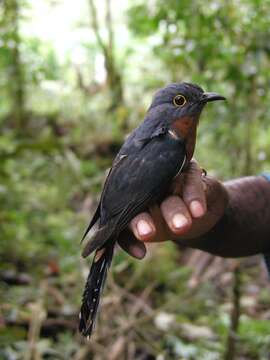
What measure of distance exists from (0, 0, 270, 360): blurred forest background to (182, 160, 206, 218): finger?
4.63 ft

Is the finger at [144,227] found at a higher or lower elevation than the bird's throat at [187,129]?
lower

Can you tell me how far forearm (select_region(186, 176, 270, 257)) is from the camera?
8.32 feet

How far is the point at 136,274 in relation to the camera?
188 inches

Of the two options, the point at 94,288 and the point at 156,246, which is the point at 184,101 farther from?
the point at 156,246

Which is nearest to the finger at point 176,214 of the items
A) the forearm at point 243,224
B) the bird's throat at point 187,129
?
the bird's throat at point 187,129

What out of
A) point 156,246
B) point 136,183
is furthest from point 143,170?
point 156,246

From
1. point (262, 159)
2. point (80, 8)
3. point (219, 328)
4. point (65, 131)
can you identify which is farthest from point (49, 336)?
point (80, 8)

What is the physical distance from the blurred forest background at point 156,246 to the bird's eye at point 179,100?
1.39 meters

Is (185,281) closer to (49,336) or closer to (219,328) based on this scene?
(219,328)

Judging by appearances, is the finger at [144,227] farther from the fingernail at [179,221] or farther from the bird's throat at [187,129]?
the bird's throat at [187,129]

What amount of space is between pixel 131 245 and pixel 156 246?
315 centimetres

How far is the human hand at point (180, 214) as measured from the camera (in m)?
1.78

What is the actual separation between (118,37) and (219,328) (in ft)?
23.8

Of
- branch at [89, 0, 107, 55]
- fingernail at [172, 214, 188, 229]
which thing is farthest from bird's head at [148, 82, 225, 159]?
branch at [89, 0, 107, 55]
